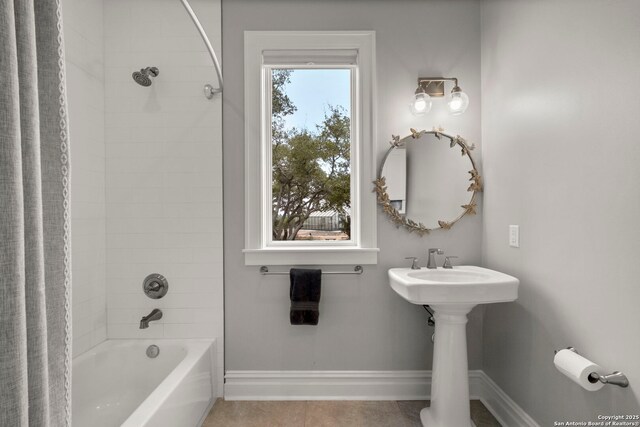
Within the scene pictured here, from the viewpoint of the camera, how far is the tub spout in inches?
76.5

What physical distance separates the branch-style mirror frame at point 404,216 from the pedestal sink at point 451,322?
376 mm

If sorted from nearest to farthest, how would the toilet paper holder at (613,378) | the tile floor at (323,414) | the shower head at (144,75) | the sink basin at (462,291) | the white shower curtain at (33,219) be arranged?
the white shower curtain at (33,219)
the toilet paper holder at (613,378)
the sink basin at (462,291)
the tile floor at (323,414)
the shower head at (144,75)

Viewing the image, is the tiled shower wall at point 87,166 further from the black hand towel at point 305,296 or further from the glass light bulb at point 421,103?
the glass light bulb at point 421,103

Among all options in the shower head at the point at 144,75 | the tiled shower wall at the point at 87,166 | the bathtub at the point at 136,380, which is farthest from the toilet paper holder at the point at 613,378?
the shower head at the point at 144,75

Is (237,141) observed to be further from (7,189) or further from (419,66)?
(7,189)

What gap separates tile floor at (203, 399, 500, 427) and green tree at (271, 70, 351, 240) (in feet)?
3.40

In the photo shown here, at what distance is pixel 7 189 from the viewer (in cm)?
54

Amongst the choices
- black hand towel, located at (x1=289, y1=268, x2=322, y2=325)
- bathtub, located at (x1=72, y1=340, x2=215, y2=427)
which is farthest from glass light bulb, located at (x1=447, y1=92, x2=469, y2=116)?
bathtub, located at (x1=72, y1=340, x2=215, y2=427)

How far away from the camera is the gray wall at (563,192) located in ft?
3.76

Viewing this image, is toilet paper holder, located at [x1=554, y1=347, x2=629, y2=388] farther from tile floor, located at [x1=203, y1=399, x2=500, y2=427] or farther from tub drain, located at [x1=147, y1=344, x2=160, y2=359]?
tub drain, located at [x1=147, y1=344, x2=160, y2=359]

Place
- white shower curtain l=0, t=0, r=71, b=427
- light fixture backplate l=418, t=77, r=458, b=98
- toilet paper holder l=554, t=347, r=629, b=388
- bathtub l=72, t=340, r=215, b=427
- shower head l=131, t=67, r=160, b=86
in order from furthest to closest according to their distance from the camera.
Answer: light fixture backplate l=418, t=77, r=458, b=98
shower head l=131, t=67, r=160, b=86
bathtub l=72, t=340, r=215, b=427
toilet paper holder l=554, t=347, r=629, b=388
white shower curtain l=0, t=0, r=71, b=427

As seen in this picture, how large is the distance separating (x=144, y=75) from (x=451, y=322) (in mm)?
2207

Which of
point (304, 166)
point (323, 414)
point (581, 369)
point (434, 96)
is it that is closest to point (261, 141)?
point (304, 166)

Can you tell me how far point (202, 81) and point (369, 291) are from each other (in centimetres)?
169
